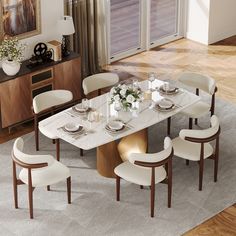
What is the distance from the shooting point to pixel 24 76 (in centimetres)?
947

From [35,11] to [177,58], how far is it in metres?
3.09

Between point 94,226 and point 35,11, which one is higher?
point 35,11

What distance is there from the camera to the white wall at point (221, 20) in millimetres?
12170

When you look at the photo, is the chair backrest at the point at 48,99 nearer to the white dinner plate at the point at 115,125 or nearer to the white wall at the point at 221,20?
the white dinner plate at the point at 115,125

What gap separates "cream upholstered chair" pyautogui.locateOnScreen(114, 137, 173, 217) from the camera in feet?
24.9

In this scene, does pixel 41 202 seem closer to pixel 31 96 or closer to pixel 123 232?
pixel 123 232

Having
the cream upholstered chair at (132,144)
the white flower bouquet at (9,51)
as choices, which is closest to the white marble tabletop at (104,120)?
the cream upholstered chair at (132,144)

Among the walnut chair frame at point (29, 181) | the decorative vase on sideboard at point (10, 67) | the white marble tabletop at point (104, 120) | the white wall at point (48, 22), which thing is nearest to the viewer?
the walnut chair frame at point (29, 181)

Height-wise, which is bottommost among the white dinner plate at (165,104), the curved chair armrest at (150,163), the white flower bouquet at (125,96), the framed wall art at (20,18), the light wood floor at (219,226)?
the light wood floor at (219,226)

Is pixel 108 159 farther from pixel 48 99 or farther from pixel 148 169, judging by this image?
pixel 48 99

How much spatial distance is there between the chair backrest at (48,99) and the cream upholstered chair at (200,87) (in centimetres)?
161

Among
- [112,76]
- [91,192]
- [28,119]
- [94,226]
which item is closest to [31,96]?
[28,119]

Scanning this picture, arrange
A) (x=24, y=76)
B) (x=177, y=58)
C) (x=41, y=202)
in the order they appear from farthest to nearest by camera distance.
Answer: (x=177, y=58) < (x=24, y=76) < (x=41, y=202)

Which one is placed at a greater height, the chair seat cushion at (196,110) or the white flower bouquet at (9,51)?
the white flower bouquet at (9,51)
